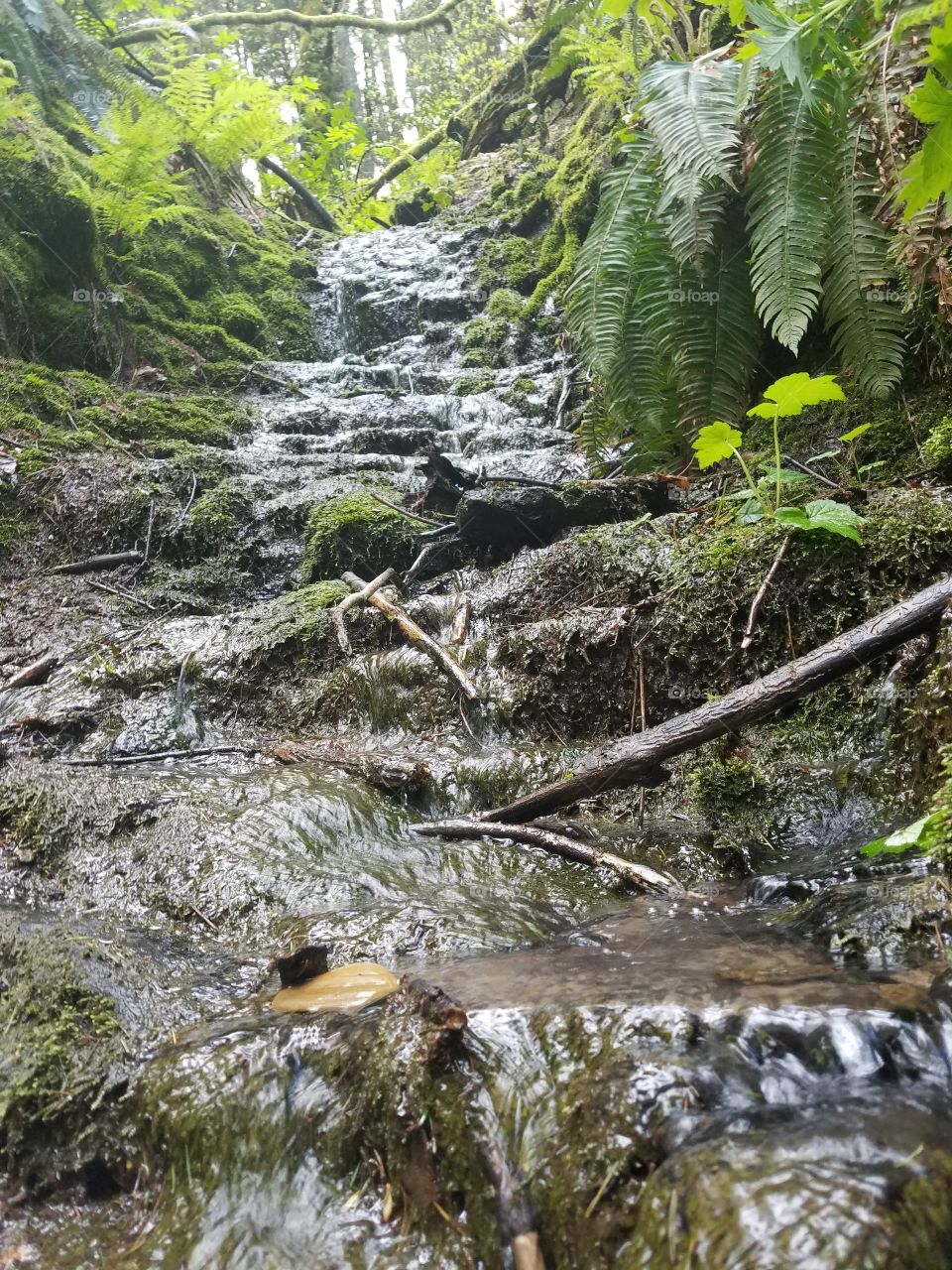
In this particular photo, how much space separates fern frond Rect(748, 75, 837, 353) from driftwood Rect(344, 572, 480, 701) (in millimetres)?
2170

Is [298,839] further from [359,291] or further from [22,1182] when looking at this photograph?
[359,291]

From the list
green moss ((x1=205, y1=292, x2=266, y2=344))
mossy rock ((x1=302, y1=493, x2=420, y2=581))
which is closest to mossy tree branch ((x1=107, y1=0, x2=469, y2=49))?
green moss ((x1=205, y1=292, x2=266, y2=344))

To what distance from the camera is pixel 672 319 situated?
14.0 ft

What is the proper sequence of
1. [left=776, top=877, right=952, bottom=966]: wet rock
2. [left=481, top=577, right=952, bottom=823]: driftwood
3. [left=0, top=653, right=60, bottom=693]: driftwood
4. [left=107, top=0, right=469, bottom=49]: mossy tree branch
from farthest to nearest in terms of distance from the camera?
[left=107, top=0, right=469, bottom=49]: mossy tree branch → [left=0, top=653, right=60, bottom=693]: driftwood → [left=481, top=577, right=952, bottom=823]: driftwood → [left=776, top=877, right=952, bottom=966]: wet rock

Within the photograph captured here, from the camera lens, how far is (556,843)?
9.15 ft

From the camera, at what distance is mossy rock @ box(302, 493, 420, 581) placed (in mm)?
5457

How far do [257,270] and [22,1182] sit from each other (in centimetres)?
1059

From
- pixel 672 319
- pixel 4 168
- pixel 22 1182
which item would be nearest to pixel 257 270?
pixel 4 168

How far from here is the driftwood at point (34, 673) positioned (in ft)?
14.7

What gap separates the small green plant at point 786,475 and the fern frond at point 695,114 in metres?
1.39

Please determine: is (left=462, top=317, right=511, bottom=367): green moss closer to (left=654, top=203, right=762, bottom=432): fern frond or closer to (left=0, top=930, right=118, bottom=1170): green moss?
(left=654, top=203, right=762, bottom=432): fern frond

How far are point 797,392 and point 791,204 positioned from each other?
4.00 feet

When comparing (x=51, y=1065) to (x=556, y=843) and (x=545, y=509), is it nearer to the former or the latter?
(x=556, y=843)

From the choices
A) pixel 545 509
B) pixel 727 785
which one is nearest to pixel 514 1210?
pixel 727 785
